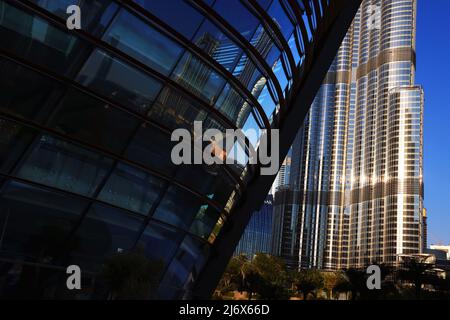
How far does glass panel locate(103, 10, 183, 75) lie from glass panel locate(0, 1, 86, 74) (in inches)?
43.6

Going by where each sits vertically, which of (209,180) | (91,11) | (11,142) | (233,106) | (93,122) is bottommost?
(11,142)

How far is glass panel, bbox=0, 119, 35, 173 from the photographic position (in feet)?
43.7

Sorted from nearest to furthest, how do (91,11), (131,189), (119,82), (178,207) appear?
(91,11), (119,82), (131,189), (178,207)

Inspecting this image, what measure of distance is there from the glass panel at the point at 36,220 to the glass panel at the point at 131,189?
105 cm

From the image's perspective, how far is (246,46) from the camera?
17.3 metres

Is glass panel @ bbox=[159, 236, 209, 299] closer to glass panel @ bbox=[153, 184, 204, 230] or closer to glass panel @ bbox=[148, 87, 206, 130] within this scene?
glass panel @ bbox=[153, 184, 204, 230]

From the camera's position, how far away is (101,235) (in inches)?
615

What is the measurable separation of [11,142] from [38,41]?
279 cm

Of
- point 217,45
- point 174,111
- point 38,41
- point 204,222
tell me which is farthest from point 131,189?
point 217,45

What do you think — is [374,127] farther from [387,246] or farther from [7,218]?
[7,218]

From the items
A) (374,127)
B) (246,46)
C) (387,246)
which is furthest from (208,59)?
(374,127)

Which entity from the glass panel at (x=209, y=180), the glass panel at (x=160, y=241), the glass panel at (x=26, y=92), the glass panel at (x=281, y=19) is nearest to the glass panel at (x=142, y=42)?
the glass panel at (x=26, y=92)

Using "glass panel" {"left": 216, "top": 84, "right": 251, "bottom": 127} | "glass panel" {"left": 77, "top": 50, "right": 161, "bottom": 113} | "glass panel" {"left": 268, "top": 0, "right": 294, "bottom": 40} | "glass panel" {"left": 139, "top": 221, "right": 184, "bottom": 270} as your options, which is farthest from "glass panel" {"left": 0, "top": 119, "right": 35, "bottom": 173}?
"glass panel" {"left": 268, "top": 0, "right": 294, "bottom": 40}

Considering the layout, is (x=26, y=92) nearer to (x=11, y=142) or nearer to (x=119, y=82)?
(x=11, y=142)
